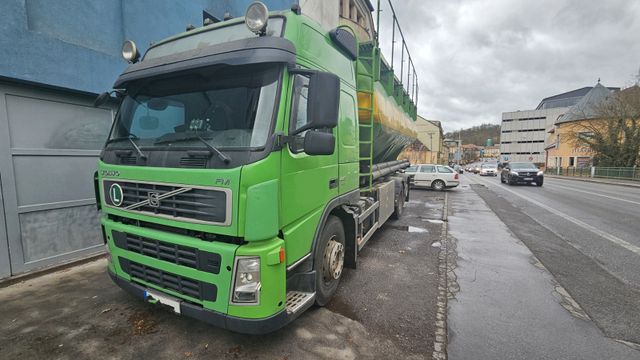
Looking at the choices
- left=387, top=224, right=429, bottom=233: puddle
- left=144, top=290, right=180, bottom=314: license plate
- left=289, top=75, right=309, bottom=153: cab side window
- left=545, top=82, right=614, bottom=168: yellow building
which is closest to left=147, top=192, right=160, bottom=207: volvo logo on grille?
left=144, top=290, right=180, bottom=314: license plate

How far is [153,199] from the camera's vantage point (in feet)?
7.99

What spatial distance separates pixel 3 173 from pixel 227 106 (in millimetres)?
3778

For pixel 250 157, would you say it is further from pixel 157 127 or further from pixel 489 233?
pixel 489 233

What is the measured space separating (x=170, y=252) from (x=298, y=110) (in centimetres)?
165

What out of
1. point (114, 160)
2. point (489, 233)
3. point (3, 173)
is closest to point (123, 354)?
point (114, 160)

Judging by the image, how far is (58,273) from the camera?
4277mm

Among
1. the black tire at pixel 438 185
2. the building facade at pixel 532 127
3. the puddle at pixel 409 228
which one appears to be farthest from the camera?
the building facade at pixel 532 127

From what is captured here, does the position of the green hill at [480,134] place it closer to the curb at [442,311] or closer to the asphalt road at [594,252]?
the asphalt road at [594,252]

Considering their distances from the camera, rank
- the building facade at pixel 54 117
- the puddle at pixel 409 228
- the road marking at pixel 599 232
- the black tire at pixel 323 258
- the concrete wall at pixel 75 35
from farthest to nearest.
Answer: the puddle at pixel 409 228, the road marking at pixel 599 232, the building facade at pixel 54 117, the concrete wall at pixel 75 35, the black tire at pixel 323 258

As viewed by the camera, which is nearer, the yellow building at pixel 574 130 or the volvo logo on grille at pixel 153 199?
the volvo logo on grille at pixel 153 199

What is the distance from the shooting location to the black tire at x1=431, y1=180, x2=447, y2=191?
52.6 feet

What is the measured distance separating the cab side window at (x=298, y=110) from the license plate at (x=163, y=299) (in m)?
1.65

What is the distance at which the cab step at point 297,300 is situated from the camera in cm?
253

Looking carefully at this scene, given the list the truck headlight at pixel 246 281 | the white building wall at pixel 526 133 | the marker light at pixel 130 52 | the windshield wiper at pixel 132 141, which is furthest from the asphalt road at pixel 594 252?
the white building wall at pixel 526 133
